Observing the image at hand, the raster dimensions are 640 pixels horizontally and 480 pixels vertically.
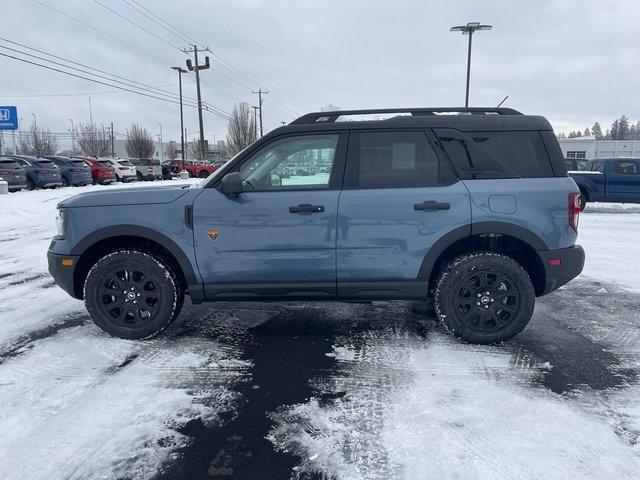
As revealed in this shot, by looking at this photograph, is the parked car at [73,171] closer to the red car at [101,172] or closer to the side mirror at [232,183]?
the red car at [101,172]

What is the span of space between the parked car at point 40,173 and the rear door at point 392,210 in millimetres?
19581

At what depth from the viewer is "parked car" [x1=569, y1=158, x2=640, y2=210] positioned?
14.4 meters

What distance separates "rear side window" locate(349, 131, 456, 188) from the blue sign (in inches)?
965

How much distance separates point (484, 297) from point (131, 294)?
3115 mm

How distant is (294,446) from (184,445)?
0.63 m

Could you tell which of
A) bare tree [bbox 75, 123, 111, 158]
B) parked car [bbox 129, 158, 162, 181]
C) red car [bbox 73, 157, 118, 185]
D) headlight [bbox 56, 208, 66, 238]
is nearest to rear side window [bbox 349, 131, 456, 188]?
headlight [bbox 56, 208, 66, 238]

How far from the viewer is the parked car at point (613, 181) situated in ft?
47.2

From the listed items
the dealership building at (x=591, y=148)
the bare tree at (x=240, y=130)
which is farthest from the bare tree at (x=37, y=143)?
the dealership building at (x=591, y=148)

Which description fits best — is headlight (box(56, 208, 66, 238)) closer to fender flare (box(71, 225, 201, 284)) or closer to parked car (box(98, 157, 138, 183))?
fender flare (box(71, 225, 201, 284))

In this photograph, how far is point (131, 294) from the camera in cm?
400

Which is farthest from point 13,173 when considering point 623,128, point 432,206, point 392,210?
point 623,128

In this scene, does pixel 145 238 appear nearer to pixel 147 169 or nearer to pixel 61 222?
pixel 61 222

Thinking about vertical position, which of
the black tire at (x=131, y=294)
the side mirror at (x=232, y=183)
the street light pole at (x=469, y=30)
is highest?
the street light pole at (x=469, y=30)

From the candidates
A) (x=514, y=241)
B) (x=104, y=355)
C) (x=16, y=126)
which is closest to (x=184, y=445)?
(x=104, y=355)
